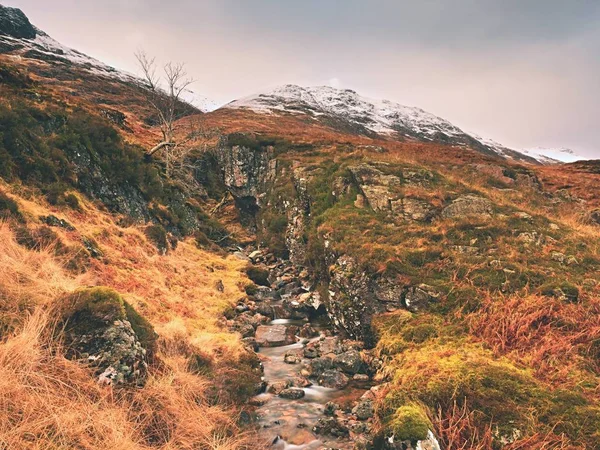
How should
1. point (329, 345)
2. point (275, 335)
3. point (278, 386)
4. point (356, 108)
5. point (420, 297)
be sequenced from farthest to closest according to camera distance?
1. point (356, 108)
2. point (275, 335)
3. point (329, 345)
4. point (420, 297)
5. point (278, 386)

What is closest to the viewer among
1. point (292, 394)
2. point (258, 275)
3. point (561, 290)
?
point (292, 394)

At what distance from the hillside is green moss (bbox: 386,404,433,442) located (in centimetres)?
4

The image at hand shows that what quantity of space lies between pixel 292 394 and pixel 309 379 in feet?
4.43

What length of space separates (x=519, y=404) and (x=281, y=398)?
6.35 meters

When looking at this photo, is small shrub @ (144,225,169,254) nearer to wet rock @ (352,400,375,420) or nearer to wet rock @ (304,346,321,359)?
wet rock @ (304,346,321,359)

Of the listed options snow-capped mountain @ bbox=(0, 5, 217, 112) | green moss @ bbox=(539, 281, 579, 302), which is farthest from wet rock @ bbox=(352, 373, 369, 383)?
snow-capped mountain @ bbox=(0, 5, 217, 112)

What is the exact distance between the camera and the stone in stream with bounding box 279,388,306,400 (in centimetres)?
1070

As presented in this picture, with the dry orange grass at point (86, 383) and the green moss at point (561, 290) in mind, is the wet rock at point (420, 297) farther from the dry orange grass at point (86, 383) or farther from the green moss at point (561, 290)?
the dry orange grass at point (86, 383)

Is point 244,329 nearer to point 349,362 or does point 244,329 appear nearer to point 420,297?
point 349,362

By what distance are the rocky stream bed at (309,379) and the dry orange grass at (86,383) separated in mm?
1483

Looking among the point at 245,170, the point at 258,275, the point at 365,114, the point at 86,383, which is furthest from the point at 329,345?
the point at 365,114

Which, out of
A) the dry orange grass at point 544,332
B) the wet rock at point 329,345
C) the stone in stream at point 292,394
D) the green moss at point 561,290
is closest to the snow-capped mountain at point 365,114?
the wet rock at point 329,345

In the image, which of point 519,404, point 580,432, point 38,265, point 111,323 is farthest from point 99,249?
point 580,432

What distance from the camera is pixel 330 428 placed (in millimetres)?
9000
